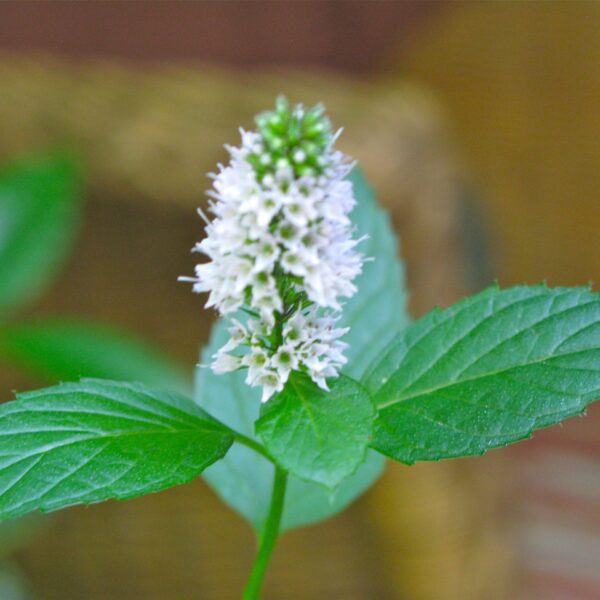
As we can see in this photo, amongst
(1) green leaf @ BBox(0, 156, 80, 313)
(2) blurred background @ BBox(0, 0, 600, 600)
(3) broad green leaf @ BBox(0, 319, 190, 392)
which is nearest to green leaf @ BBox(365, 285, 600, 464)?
(3) broad green leaf @ BBox(0, 319, 190, 392)

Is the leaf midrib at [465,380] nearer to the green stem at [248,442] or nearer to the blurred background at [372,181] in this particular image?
the green stem at [248,442]

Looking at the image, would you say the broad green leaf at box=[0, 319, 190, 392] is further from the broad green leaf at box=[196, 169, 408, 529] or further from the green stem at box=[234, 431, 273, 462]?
the green stem at box=[234, 431, 273, 462]

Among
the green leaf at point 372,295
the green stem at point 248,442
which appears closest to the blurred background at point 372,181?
the green leaf at point 372,295

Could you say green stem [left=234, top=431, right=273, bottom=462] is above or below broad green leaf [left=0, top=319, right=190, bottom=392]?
below

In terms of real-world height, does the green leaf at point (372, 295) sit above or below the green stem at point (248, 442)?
above

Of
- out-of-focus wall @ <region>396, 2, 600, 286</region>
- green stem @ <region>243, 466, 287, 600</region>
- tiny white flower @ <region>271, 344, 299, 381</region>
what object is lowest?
green stem @ <region>243, 466, 287, 600</region>

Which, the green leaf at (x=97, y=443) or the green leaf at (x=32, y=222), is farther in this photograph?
the green leaf at (x=32, y=222)

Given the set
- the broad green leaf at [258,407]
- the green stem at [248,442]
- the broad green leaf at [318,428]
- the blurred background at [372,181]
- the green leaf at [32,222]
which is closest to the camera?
the broad green leaf at [318,428]

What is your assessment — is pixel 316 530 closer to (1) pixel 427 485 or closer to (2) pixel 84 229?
(1) pixel 427 485

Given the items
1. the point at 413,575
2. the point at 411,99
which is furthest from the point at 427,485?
the point at 411,99
